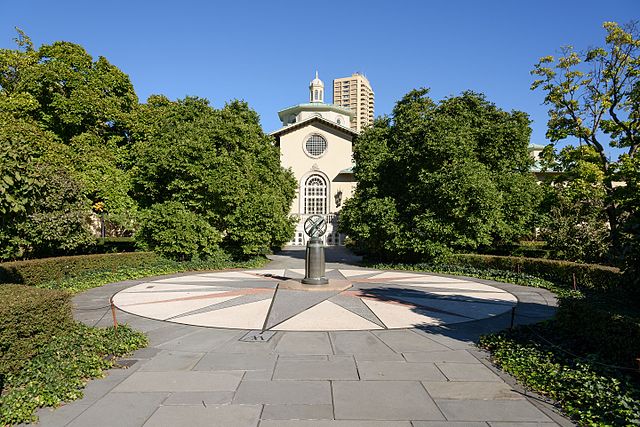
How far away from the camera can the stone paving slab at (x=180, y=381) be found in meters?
5.27

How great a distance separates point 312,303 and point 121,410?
6.48 m

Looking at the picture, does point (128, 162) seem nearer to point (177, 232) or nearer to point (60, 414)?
point (177, 232)

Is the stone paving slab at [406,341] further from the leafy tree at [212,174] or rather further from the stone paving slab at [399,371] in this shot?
the leafy tree at [212,174]

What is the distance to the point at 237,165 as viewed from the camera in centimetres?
2098

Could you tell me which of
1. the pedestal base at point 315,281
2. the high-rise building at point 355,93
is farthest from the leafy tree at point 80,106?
the high-rise building at point 355,93

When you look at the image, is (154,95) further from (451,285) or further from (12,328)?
(12,328)

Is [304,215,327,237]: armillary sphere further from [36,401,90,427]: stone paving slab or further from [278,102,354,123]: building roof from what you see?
[278,102,354,123]: building roof

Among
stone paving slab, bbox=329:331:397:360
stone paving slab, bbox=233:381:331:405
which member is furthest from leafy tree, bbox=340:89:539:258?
stone paving slab, bbox=233:381:331:405

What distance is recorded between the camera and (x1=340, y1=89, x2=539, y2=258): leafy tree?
18703 millimetres

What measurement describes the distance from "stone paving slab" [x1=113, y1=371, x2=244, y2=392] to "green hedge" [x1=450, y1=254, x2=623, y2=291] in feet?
34.9

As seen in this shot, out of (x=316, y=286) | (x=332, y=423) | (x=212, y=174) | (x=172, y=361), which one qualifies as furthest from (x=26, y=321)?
(x=212, y=174)

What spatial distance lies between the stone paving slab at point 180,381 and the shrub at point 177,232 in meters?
14.0

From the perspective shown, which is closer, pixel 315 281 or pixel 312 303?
pixel 312 303

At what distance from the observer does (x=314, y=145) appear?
4041 cm
